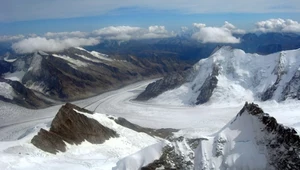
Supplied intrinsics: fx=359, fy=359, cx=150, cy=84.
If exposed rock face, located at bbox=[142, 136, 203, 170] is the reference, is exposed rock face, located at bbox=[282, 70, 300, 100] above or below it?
below

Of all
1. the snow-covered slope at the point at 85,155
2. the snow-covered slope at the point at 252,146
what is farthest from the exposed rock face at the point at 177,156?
the snow-covered slope at the point at 252,146

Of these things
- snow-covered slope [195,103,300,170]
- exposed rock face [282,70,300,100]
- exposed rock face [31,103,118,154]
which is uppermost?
snow-covered slope [195,103,300,170]

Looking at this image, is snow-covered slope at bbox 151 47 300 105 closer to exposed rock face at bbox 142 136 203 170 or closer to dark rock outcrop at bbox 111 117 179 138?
dark rock outcrop at bbox 111 117 179 138

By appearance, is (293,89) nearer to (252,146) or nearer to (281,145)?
(252,146)

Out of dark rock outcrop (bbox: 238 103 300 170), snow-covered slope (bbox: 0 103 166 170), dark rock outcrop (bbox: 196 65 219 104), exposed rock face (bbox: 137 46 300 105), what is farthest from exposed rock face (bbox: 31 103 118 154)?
exposed rock face (bbox: 137 46 300 105)

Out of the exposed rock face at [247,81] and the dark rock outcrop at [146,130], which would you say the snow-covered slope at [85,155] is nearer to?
the dark rock outcrop at [146,130]

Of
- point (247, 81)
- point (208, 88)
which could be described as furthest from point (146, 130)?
point (247, 81)

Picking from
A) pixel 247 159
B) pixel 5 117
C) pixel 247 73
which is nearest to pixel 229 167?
pixel 247 159
